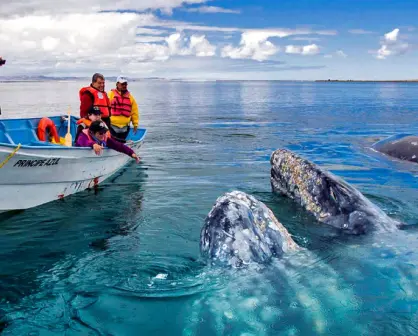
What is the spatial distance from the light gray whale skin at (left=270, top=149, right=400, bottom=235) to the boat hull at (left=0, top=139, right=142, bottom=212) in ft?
13.7

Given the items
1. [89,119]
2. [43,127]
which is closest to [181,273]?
[89,119]

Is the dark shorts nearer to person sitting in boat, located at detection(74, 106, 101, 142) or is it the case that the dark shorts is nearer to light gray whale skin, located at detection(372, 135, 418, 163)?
person sitting in boat, located at detection(74, 106, 101, 142)

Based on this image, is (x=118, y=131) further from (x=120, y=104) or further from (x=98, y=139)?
(x=98, y=139)

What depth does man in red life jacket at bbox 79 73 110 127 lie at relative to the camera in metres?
11.9

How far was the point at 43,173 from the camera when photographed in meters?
9.69

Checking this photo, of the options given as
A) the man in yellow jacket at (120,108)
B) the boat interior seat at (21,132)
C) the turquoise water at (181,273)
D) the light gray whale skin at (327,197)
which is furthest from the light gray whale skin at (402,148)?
the boat interior seat at (21,132)

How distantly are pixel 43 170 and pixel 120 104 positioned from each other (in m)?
3.62

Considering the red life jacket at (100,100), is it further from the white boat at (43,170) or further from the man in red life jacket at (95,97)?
the white boat at (43,170)

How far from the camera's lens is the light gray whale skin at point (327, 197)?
727 cm

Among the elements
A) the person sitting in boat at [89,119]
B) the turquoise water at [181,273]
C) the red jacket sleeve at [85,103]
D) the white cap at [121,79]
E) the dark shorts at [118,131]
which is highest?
the white cap at [121,79]

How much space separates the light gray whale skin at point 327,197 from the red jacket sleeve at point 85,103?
16.7 feet

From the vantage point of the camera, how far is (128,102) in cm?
1273

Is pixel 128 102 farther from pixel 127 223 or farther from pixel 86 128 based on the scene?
pixel 127 223

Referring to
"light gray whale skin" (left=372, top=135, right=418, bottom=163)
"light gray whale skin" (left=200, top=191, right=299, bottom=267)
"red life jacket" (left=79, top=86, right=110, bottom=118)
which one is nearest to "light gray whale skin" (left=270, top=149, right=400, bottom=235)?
"light gray whale skin" (left=200, top=191, right=299, bottom=267)
